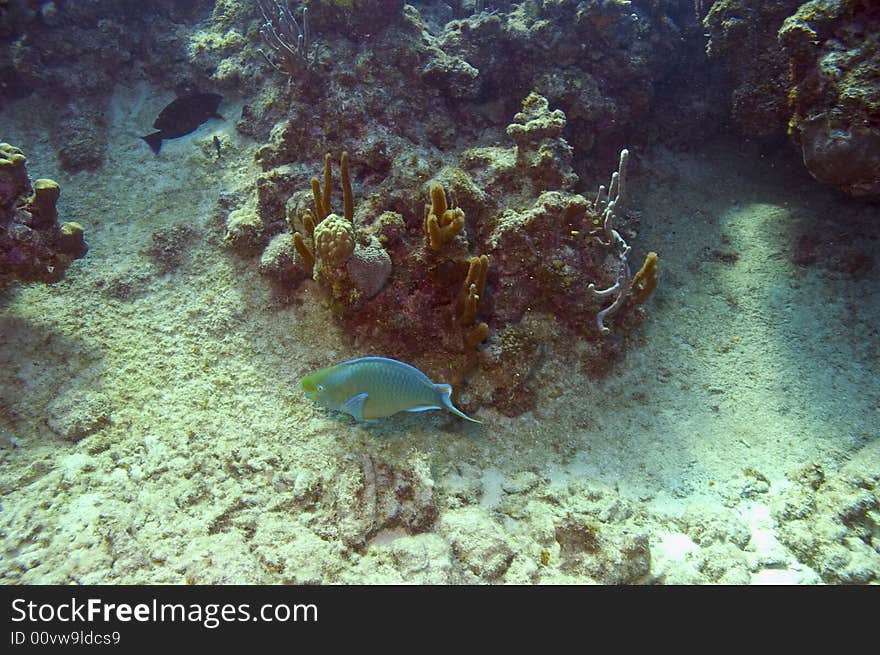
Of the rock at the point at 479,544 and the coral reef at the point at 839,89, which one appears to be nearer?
the rock at the point at 479,544

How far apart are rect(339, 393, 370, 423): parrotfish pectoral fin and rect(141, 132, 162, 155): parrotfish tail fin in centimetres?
414

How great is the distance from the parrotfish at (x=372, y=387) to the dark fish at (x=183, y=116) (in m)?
4.07

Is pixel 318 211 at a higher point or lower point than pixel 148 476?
higher

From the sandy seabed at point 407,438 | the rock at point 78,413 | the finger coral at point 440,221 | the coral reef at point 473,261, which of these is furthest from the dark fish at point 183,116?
the finger coral at point 440,221

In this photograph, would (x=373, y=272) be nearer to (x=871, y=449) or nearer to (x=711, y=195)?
(x=871, y=449)

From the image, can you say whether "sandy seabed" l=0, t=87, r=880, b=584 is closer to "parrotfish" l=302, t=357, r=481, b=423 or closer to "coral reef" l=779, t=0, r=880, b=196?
"parrotfish" l=302, t=357, r=481, b=423

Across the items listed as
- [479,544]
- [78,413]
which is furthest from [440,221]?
[78,413]

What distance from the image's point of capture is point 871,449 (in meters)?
3.05

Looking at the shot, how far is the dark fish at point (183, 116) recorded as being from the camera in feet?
16.5

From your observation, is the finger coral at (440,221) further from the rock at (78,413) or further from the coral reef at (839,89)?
the coral reef at (839,89)

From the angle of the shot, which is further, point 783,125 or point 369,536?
point 783,125
